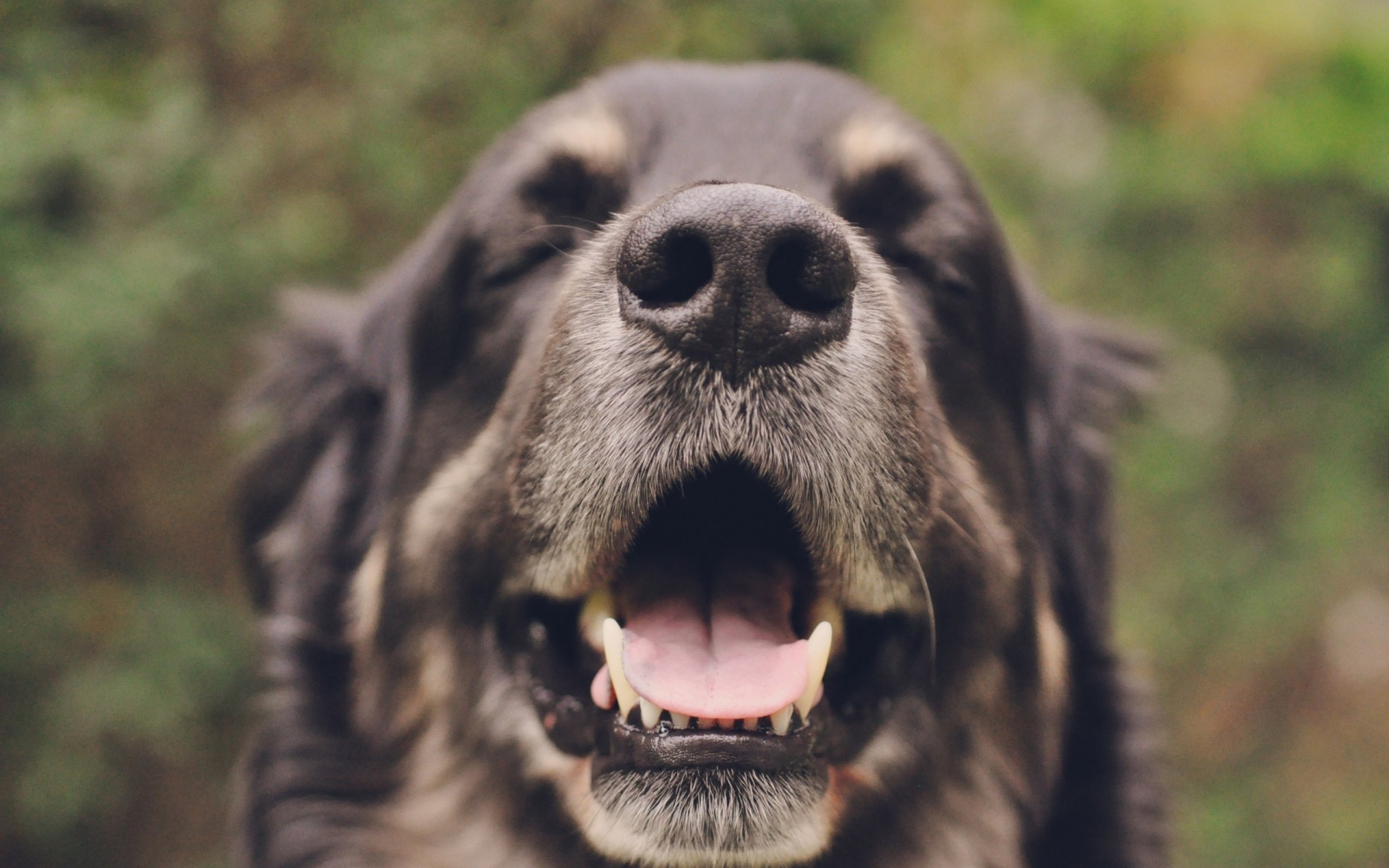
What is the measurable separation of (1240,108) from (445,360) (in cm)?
663

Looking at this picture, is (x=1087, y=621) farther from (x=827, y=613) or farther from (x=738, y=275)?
(x=738, y=275)

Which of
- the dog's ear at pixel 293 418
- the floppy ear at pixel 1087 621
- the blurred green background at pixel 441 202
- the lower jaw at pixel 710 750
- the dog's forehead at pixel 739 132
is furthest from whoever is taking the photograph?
the blurred green background at pixel 441 202

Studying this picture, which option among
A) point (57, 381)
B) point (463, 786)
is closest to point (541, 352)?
point (463, 786)

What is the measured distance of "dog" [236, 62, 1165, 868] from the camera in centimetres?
187

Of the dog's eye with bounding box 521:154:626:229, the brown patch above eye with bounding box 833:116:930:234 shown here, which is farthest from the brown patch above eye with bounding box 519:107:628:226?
the brown patch above eye with bounding box 833:116:930:234

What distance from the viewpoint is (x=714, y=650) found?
1979 millimetres

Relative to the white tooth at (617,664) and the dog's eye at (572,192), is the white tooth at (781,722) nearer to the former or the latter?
the white tooth at (617,664)

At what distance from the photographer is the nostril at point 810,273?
1730 mm

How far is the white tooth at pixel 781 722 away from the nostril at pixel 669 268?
67cm

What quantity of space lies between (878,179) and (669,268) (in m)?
0.76

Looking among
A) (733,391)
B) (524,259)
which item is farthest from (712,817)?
(524,259)

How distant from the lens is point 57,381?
3.71 m

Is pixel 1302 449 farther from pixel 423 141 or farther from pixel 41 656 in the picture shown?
pixel 41 656

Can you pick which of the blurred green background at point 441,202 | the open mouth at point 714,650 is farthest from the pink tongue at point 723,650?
the blurred green background at point 441,202
